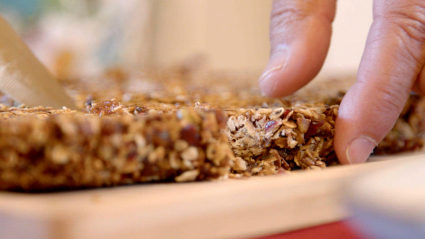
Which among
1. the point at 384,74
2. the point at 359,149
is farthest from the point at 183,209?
the point at 384,74

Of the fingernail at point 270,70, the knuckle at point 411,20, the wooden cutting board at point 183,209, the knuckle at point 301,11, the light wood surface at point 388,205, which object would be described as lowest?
the light wood surface at point 388,205

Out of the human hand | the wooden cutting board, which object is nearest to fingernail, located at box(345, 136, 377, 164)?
the human hand

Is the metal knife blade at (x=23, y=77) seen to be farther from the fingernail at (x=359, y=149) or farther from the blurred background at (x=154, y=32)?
the blurred background at (x=154, y=32)

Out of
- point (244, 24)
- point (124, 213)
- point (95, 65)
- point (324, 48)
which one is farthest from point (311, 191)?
point (244, 24)

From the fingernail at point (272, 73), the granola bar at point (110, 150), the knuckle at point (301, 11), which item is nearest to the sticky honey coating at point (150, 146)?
the granola bar at point (110, 150)

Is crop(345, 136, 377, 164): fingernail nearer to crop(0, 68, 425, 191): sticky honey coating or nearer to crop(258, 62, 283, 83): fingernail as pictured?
crop(0, 68, 425, 191): sticky honey coating
